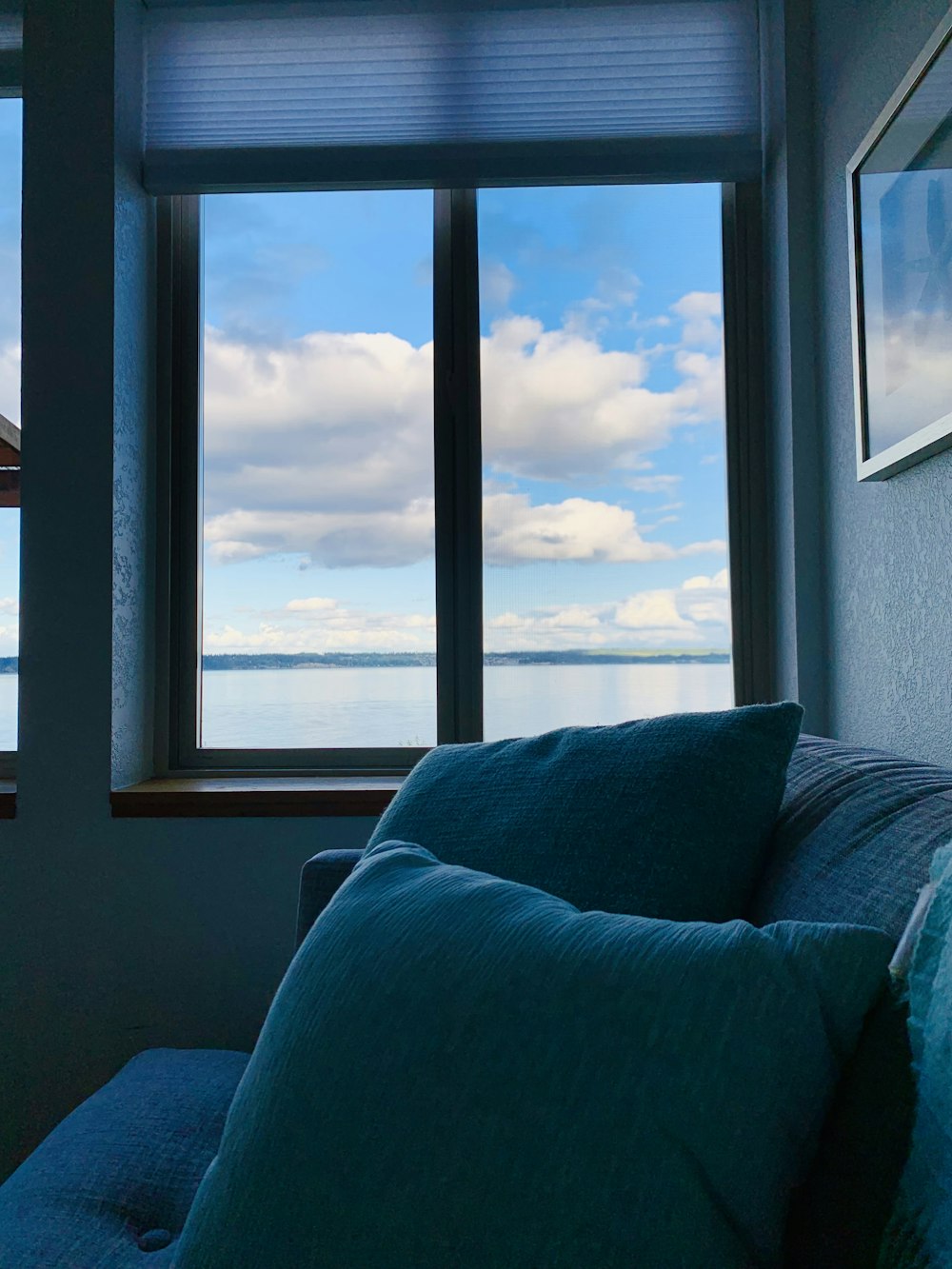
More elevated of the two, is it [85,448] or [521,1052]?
[85,448]

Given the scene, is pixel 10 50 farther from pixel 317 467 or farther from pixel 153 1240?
pixel 153 1240

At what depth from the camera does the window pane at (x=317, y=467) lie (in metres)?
2.09

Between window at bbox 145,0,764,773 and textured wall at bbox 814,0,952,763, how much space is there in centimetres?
25

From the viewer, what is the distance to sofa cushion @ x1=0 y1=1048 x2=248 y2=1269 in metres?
0.88

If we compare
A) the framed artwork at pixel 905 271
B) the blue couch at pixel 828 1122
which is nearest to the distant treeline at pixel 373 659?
the framed artwork at pixel 905 271

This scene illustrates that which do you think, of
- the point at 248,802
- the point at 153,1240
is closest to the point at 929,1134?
the point at 153,1240

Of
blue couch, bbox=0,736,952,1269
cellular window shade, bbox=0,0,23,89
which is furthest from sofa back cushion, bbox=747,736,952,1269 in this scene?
cellular window shade, bbox=0,0,23,89

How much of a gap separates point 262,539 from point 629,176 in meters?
1.06

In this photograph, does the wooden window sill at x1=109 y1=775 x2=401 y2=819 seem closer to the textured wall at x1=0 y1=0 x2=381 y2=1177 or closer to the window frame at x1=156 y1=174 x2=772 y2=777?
the textured wall at x1=0 y1=0 x2=381 y2=1177

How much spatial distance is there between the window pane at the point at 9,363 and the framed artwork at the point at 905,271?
1696 millimetres

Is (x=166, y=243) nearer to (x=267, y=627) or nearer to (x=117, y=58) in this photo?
(x=117, y=58)

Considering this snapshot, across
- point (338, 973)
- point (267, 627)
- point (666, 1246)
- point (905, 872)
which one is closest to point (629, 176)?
point (267, 627)

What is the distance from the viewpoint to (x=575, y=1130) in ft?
1.86

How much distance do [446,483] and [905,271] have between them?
990mm
